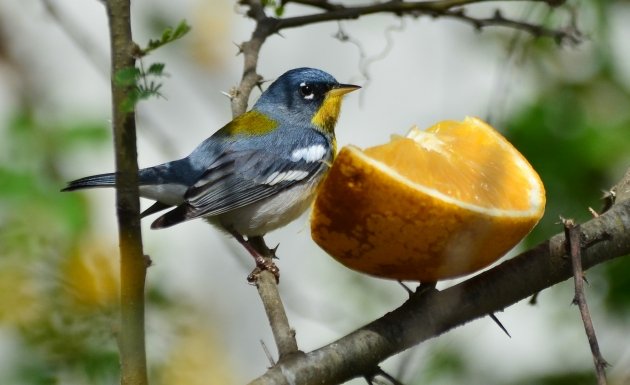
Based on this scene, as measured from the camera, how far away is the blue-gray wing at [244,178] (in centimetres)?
427

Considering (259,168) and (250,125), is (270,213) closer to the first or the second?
(259,168)

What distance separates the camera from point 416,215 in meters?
2.70

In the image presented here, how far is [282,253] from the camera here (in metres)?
5.99

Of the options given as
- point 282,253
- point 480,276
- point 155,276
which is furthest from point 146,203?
point 480,276

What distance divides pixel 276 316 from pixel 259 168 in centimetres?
169

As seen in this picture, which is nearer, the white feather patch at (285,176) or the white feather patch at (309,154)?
the white feather patch at (285,176)

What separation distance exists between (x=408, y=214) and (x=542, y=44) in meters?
2.79

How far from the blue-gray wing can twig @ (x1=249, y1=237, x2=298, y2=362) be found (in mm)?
478

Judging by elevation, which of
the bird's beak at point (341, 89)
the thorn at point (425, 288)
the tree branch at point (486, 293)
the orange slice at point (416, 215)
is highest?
the bird's beak at point (341, 89)

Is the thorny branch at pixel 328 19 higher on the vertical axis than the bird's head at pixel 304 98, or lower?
lower

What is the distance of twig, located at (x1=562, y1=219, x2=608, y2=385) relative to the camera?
2026 millimetres

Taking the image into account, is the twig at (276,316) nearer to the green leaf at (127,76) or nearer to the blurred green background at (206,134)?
the blurred green background at (206,134)

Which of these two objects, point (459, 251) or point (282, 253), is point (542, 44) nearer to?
point (282, 253)

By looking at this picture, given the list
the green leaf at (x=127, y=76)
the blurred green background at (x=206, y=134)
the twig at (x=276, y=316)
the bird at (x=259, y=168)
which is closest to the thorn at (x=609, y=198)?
the blurred green background at (x=206, y=134)
